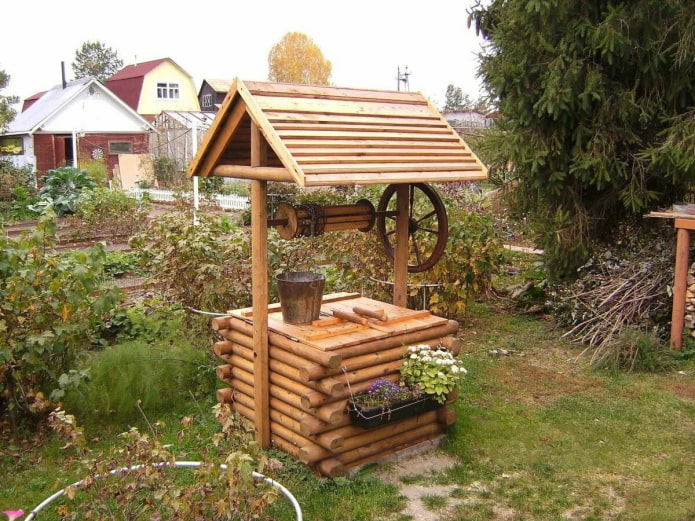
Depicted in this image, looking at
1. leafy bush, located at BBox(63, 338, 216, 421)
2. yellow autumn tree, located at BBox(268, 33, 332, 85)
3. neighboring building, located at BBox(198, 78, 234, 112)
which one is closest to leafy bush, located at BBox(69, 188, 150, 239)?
leafy bush, located at BBox(63, 338, 216, 421)

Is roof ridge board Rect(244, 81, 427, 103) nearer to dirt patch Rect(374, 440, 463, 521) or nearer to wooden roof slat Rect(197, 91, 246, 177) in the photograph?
wooden roof slat Rect(197, 91, 246, 177)

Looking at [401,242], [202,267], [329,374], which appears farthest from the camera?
[202,267]

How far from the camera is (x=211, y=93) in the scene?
44906mm

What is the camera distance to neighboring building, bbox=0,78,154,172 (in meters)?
27.2

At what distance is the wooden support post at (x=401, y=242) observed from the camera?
18.0ft

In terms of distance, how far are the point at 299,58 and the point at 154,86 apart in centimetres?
1504

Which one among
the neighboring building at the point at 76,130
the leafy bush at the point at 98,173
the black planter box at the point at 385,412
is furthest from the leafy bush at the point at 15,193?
the black planter box at the point at 385,412

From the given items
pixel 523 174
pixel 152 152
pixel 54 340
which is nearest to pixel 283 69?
pixel 152 152

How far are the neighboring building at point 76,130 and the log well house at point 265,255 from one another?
22.7 m

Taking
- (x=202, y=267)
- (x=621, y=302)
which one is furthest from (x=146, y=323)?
(x=621, y=302)

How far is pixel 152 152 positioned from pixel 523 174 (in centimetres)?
2248

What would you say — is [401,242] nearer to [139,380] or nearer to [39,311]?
[139,380]

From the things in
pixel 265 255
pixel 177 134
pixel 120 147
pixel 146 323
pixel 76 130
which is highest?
pixel 76 130

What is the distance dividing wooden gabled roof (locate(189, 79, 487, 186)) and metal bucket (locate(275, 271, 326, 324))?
32.3 inches
